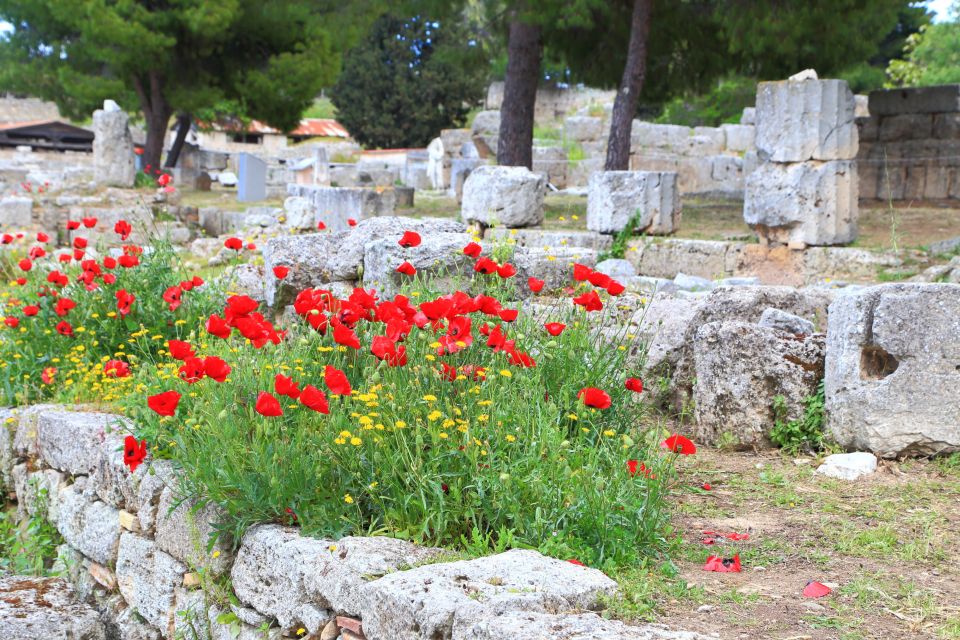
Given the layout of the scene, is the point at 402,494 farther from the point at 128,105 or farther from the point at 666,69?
the point at 128,105

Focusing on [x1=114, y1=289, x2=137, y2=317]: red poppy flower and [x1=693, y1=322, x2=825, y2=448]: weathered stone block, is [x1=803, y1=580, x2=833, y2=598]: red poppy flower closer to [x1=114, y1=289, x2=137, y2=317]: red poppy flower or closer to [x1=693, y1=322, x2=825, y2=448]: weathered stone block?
[x1=693, y1=322, x2=825, y2=448]: weathered stone block

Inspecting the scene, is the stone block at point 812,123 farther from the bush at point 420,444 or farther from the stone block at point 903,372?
the bush at point 420,444

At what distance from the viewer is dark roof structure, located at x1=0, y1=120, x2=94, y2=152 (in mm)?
37688

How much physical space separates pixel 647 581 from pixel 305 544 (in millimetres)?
1143

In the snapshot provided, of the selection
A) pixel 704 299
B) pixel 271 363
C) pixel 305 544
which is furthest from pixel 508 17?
pixel 305 544

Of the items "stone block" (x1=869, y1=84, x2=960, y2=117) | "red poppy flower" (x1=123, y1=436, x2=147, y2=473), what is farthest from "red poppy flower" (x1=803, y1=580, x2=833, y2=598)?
"stone block" (x1=869, y1=84, x2=960, y2=117)

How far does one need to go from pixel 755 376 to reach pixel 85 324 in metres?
3.95

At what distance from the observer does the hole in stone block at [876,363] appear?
15.0ft

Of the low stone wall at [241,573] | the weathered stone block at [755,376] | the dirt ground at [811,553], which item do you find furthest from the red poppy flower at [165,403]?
the weathered stone block at [755,376]

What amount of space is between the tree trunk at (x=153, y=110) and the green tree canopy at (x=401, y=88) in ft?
44.2

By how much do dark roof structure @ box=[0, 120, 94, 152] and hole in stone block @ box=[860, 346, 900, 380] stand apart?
3838 centimetres

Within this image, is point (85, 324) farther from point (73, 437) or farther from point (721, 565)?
point (721, 565)

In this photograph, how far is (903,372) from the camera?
14.6 feet

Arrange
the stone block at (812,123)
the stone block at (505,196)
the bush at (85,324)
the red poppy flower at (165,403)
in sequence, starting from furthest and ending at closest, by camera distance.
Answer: the stone block at (505,196) → the stone block at (812,123) → the bush at (85,324) → the red poppy flower at (165,403)
